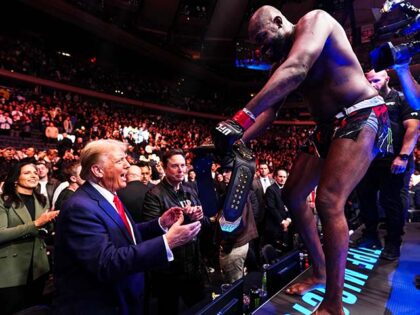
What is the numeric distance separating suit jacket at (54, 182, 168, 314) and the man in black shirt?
69.3 inches

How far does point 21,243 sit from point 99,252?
4.83ft

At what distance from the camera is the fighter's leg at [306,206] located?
1.68m

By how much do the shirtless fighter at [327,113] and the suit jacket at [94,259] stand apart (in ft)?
2.07

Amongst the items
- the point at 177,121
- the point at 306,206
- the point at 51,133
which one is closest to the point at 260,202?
the point at 306,206

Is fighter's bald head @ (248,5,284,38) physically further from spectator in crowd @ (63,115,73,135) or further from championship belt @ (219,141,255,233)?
spectator in crowd @ (63,115,73,135)

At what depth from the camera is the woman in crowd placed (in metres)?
2.31

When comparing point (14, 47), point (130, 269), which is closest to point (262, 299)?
point (130, 269)

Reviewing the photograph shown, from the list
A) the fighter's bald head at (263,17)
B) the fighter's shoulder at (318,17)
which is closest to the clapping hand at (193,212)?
the fighter's bald head at (263,17)

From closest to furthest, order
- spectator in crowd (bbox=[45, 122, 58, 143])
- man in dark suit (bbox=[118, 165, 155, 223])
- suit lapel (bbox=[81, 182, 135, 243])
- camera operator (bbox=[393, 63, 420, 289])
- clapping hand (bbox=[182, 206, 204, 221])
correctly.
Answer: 1. suit lapel (bbox=[81, 182, 135, 243])
2. clapping hand (bbox=[182, 206, 204, 221])
3. camera operator (bbox=[393, 63, 420, 289])
4. man in dark suit (bbox=[118, 165, 155, 223])
5. spectator in crowd (bbox=[45, 122, 58, 143])

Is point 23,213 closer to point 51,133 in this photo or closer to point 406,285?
point 406,285

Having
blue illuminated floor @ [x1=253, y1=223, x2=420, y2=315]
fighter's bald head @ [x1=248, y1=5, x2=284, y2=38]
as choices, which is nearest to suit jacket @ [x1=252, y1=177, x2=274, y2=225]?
blue illuminated floor @ [x1=253, y1=223, x2=420, y2=315]

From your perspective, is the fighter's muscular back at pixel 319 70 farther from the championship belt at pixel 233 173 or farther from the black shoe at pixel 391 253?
the black shoe at pixel 391 253

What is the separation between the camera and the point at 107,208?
5.21ft

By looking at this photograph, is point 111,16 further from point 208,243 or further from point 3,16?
point 208,243
